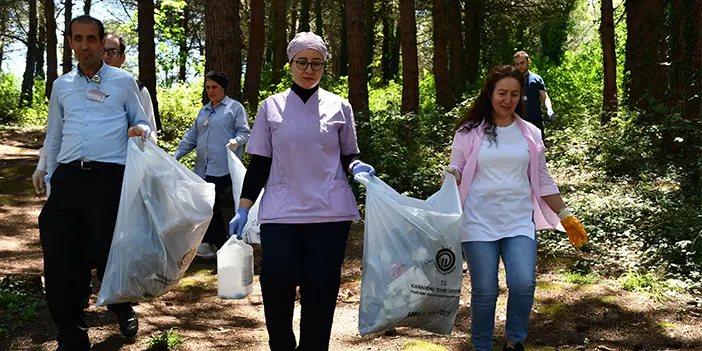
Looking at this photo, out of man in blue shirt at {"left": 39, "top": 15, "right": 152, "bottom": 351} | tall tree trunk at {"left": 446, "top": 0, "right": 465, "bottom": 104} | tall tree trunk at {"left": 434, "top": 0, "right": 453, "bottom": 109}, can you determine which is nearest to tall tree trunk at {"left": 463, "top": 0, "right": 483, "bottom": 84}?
tall tree trunk at {"left": 446, "top": 0, "right": 465, "bottom": 104}

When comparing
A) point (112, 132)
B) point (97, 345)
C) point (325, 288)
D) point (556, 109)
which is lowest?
point (97, 345)

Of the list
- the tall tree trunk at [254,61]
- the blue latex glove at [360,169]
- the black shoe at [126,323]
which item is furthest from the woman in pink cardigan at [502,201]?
the tall tree trunk at [254,61]

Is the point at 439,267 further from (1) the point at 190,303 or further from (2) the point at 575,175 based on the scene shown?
(2) the point at 575,175

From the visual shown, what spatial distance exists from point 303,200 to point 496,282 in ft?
3.71

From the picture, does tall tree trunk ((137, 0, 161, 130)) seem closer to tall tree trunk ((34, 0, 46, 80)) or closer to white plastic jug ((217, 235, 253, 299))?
white plastic jug ((217, 235, 253, 299))

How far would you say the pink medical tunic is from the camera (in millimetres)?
3482

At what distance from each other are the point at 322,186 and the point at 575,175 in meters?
9.10

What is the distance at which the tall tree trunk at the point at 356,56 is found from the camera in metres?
12.1

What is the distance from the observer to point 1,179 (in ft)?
39.0

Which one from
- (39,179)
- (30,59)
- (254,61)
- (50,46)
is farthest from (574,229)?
(30,59)

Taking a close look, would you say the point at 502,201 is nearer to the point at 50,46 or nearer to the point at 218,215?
the point at 218,215

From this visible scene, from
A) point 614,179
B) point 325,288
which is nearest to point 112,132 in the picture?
point 325,288

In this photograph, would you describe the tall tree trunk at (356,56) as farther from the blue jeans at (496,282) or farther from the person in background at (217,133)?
the blue jeans at (496,282)

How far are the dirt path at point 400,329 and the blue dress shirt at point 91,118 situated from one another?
1187 millimetres
